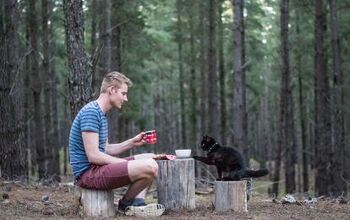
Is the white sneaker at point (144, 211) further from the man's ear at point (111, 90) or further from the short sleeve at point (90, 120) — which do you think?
the man's ear at point (111, 90)

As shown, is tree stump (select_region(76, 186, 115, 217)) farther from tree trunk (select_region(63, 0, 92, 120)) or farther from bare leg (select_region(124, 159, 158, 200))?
tree trunk (select_region(63, 0, 92, 120))

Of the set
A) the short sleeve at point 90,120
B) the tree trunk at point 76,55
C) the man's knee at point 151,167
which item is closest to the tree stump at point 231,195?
the man's knee at point 151,167

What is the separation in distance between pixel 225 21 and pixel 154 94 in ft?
82.6

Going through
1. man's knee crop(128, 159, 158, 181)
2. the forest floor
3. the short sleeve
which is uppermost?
the short sleeve

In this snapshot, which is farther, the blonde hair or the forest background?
the forest background

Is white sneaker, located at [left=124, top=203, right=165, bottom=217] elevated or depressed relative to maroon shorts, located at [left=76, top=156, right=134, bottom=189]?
depressed

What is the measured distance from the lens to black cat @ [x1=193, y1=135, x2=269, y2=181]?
6996mm

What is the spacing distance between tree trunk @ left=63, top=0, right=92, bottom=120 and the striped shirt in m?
2.29

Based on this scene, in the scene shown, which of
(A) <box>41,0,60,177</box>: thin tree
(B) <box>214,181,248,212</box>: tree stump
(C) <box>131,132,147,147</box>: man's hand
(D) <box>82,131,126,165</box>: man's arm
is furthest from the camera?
(A) <box>41,0,60,177</box>: thin tree

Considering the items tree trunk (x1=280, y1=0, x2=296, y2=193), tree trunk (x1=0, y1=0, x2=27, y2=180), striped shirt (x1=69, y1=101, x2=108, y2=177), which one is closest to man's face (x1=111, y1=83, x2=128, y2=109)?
striped shirt (x1=69, y1=101, x2=108, y2=177)

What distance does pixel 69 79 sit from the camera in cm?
854

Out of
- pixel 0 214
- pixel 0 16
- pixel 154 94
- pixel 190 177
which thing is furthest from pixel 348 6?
pixel 154 94

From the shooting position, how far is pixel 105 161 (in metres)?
6.14

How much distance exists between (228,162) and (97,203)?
→ 1861 millimetres
